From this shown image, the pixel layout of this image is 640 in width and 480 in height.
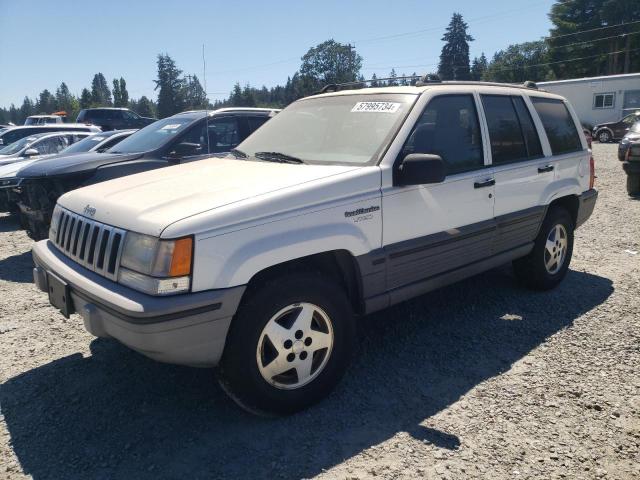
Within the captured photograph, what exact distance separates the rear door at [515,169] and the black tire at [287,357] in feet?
5.99

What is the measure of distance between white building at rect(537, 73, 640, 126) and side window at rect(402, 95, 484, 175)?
28022 mm

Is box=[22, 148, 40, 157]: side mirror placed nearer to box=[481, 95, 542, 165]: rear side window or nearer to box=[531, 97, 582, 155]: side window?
box=[481, 95, 542, 165]: rear side window

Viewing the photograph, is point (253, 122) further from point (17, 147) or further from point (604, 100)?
point (604, 100)

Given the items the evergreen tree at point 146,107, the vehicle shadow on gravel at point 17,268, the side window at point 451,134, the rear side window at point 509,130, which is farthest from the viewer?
the evergreen tree at point 146,107

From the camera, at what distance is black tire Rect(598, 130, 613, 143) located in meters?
25.3

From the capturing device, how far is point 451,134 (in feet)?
12.8

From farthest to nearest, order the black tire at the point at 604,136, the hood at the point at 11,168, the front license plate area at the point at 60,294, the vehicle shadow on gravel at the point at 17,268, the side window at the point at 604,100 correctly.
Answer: the side window at the point at 604,100, the black tire at the point at 604,136, the hood at the point at 11,168, the vehicle shadow on gravel at the point at 17,268, the front license plate area at the point at 60,294

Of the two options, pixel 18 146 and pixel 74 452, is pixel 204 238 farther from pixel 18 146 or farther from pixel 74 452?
pixel 18 146

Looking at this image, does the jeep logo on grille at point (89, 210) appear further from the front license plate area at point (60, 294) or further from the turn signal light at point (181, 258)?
the turn signal light at point (181, 258)

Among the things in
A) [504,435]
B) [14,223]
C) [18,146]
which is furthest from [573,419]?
[18,146]

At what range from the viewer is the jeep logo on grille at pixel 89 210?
3119 mm

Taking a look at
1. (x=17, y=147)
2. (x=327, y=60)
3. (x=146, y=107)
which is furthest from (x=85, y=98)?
(x=17, y=147)

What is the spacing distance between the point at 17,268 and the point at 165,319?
5.02m

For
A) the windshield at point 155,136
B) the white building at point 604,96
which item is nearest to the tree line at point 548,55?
the white building at point 604,96
